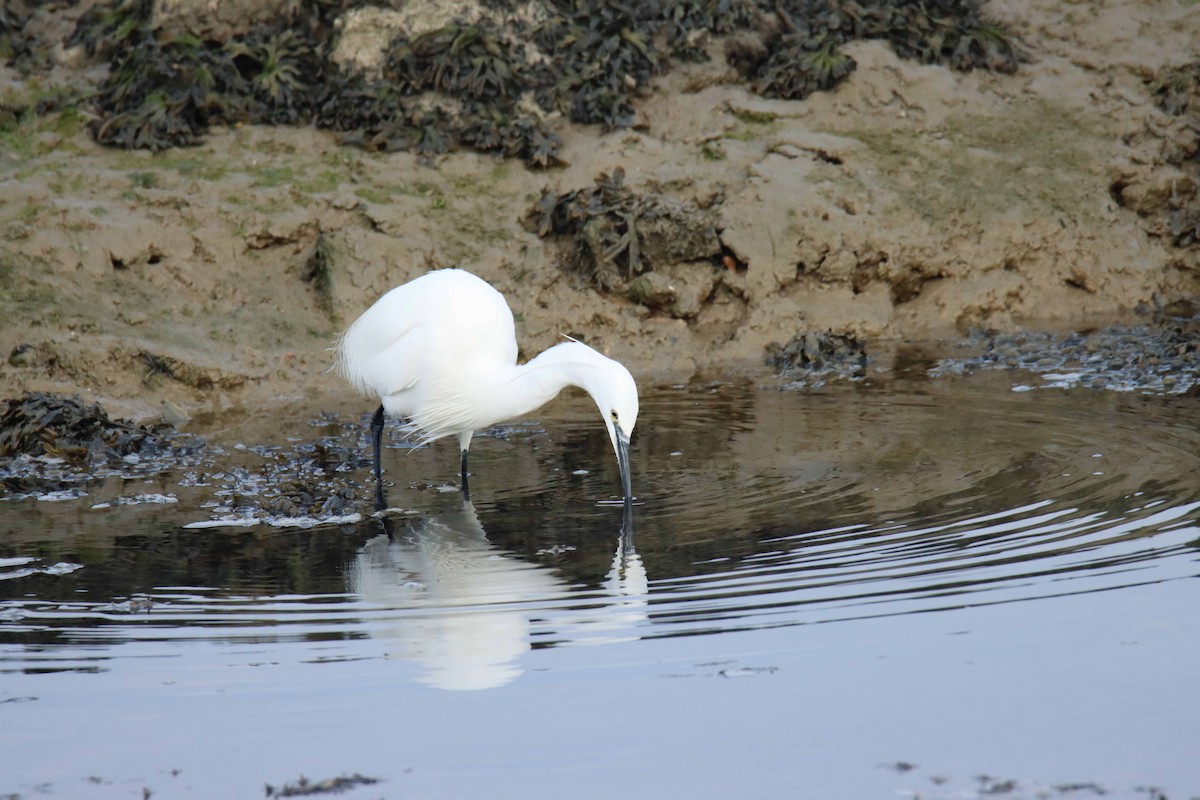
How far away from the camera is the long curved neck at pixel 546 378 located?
657 centimetres

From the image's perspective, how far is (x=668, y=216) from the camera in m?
10.3

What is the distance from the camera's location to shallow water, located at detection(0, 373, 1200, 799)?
3.77m

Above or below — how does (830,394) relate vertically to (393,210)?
below

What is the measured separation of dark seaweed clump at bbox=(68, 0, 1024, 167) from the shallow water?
15.4 feet

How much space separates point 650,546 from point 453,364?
1953 mm

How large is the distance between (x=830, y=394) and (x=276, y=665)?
5.15 meters

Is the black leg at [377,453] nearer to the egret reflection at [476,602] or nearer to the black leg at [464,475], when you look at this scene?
the black leg at [464,475]

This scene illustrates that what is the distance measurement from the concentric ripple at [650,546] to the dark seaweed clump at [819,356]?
1415mm

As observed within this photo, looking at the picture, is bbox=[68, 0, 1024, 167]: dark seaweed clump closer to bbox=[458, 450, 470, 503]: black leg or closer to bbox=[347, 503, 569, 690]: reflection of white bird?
bbox=[458, 450, 470, 503]: black leg

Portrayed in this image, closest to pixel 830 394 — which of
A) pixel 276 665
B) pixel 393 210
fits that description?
pixel 393 210

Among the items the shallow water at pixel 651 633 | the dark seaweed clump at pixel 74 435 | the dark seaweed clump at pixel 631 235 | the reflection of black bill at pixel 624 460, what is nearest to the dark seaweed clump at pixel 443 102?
the dark seaweed clump at pixel 631 235

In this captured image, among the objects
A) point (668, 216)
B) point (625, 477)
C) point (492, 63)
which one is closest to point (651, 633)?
point (625, 477)

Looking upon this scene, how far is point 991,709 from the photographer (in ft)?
13.1

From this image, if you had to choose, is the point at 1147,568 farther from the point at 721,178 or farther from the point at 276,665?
the point at 721,178
